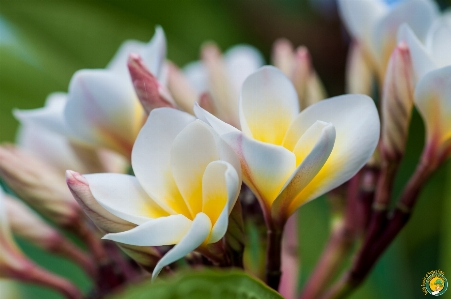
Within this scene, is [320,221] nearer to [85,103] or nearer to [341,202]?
[341,202]

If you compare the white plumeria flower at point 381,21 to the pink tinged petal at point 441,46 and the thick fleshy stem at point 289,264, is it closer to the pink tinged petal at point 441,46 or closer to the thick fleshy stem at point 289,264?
the pink tinged petal at point 441,46

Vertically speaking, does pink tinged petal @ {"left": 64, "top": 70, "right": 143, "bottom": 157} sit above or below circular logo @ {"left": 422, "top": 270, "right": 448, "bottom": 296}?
above

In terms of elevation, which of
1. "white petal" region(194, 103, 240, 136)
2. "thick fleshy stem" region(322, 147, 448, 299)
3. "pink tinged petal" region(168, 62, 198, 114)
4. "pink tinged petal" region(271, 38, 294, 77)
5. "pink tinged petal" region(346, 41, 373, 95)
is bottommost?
"thick fleshy stem" region(322, 147, 448, 299)

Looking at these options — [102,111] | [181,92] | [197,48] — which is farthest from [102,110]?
[197,48]

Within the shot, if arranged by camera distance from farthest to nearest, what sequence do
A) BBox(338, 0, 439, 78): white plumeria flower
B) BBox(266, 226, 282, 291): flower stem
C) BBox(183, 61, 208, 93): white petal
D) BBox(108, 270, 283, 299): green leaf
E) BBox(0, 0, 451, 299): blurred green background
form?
BBox(0, 0, 451, 299): blurred green background, BBox(183, 61, 208, 93): white petal, BBox(338, 0, 439, 78): white plumeria flower, BBox(266, 226, 282, 291): flower stem, BBox(108, 270, 283, 299): green leaf

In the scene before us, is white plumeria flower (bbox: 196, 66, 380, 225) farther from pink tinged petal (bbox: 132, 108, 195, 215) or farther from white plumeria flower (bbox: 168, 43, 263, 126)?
white plumeria flower (bbox: 168, 43, 263, 126)

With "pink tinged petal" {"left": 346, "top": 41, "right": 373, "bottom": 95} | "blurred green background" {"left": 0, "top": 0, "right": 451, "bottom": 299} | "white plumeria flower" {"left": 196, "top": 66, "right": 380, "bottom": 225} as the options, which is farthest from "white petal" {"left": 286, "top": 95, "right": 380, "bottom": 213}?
"blurred green background" {"left": 0, "top": 0, "right": 451, "bottom": 299}

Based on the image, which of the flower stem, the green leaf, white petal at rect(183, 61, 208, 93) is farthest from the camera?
white petal at rect(183, 61, 208, 93)

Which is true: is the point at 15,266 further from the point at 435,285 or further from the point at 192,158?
the point at 435,285
